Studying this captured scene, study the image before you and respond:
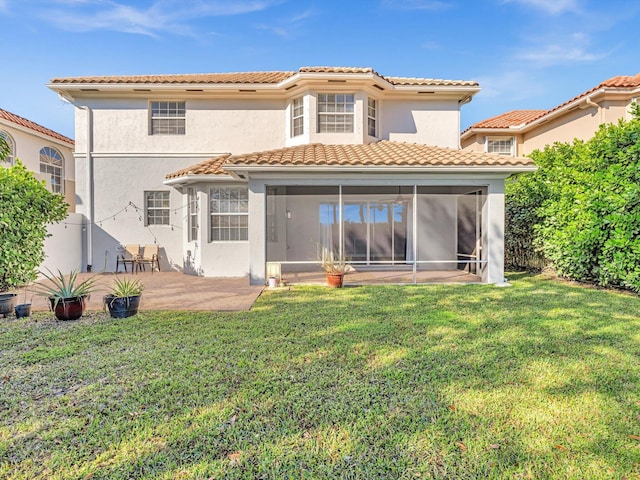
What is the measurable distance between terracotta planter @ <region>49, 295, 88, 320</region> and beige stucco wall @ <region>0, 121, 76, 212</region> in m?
12.5

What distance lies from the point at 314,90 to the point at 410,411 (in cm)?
1228

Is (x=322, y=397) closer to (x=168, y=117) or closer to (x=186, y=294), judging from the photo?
(x=186, y=294)

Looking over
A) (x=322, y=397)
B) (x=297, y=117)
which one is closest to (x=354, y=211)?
(x=297, y=117)

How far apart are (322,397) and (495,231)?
28.7 feet

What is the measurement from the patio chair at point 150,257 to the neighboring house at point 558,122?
679 inches

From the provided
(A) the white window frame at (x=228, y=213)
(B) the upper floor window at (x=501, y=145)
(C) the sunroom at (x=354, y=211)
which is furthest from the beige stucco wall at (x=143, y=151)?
(B) the upper floor window at (x=501, y=145)

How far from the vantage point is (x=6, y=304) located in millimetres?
7008

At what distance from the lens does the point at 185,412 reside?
3.42m

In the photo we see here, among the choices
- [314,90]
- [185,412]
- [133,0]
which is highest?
[133,0]

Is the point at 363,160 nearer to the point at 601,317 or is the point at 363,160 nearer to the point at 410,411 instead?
the point at 601,317

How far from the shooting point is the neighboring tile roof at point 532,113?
48.7 ft

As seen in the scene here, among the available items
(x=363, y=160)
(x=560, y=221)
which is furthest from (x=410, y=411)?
(x=560, y=221)

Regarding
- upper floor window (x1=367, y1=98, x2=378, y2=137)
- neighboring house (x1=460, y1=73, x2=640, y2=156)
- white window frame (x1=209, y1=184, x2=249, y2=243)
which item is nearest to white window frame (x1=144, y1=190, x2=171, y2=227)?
white window frame (x1=209, y1=184, x2=249, y2=243)

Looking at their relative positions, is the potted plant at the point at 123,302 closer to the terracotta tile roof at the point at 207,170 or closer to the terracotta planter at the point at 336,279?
the terracotta planter at the point at 336,279
